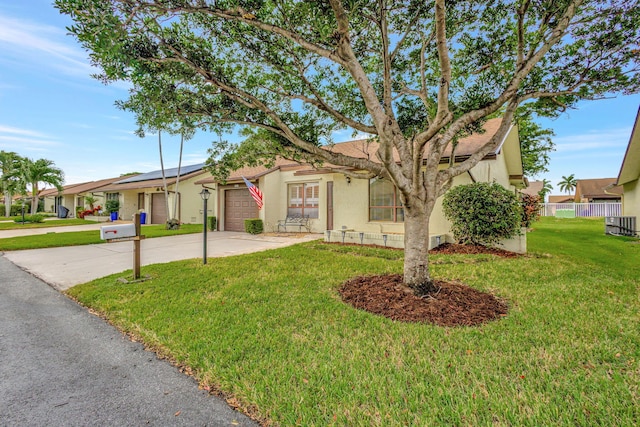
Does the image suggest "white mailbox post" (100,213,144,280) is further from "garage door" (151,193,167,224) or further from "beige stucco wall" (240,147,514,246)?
"garage door" (151,193,167,224)

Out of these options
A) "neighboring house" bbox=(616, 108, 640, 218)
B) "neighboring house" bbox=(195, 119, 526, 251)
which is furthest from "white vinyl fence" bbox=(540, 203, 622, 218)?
"neighboring house" bbox=(195, 119, 526, 251)

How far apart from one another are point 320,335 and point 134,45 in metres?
4.78

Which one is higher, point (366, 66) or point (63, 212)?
point (366, 66)

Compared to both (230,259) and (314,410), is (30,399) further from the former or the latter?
(230,259)

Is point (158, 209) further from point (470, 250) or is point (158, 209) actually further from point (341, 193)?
point (470, 250)

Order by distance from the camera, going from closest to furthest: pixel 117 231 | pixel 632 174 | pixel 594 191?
1. pixel 117 231
2. pixel 632 174
3. pixel 594 191

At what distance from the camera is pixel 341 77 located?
246 inches

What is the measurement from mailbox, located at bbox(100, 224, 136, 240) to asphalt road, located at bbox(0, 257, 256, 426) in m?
1.86

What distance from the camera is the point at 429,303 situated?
4.26 metres

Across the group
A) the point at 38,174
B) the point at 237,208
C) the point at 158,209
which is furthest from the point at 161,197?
the point at 38,174

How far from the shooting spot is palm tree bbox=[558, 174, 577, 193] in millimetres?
67419

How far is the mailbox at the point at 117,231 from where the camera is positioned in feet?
18.4

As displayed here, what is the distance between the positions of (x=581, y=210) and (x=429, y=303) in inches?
1346

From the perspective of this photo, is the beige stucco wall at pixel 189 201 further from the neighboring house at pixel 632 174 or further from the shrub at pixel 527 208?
the neighboring house at pixel 632 174
